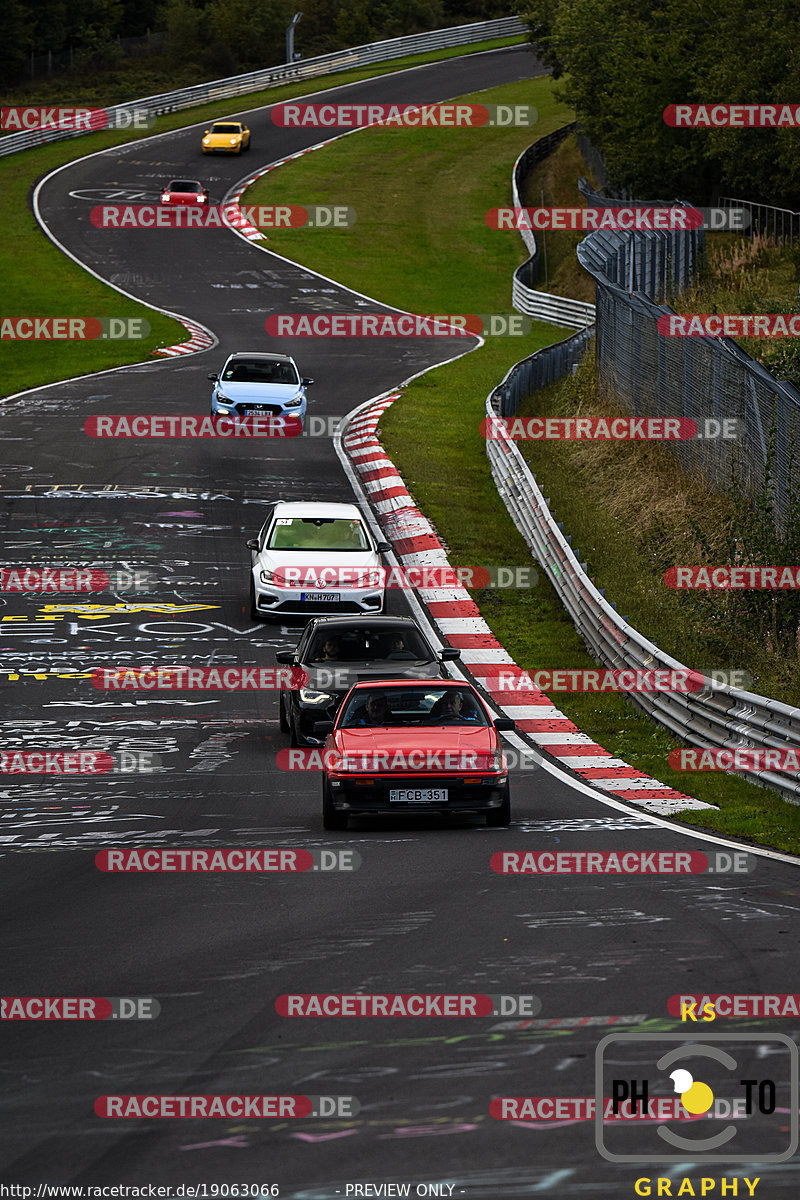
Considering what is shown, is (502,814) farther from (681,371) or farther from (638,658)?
(681,371)

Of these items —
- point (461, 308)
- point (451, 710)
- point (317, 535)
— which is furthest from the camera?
point (461, 308)

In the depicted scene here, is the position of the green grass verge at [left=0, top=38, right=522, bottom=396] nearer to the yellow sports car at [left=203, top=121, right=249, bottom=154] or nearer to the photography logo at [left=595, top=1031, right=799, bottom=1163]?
the yellow sports car at [left=203, top=121, right=249, bottom=154]

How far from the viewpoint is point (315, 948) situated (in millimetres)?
9320

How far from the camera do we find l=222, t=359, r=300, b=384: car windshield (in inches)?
1324

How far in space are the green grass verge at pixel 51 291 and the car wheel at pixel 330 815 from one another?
92.8 feet

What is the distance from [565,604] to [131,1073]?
16536 millimetres

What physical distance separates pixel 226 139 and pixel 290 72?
1730cm

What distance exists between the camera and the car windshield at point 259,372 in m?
33.6

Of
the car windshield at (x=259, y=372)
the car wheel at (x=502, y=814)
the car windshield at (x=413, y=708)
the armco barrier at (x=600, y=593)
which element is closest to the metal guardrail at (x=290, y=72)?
the armco barrier at (x=600, y=593)

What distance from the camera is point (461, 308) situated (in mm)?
53469

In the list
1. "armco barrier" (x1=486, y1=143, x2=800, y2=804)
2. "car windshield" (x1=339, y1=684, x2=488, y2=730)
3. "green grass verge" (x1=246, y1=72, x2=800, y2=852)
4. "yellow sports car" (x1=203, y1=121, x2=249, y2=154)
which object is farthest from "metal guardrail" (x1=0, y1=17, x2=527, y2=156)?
"car windshield" (x1=339, y1=684, x2=488, y2=730)

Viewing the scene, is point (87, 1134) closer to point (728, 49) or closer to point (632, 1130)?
point (632, 1130)

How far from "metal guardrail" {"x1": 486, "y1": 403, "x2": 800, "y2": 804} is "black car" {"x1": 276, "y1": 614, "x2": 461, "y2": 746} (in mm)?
2443

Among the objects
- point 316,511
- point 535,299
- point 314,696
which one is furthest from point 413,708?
point 535,299
